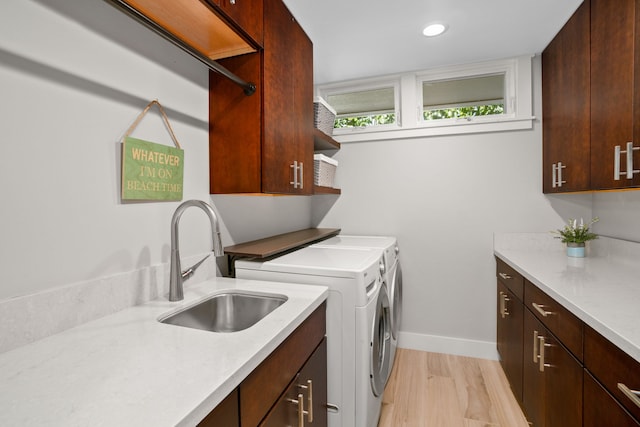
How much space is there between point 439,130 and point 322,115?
39.7 inches

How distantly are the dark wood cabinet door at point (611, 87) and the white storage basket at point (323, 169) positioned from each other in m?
1.61

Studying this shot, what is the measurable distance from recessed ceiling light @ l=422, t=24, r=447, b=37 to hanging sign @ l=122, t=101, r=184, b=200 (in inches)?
66.4

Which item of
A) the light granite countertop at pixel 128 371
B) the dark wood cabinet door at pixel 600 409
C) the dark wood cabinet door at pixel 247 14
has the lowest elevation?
the dark wood cabinet door at pixel 600 409

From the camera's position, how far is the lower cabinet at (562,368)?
0.87 metres

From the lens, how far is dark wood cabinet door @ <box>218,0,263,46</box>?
1211mm

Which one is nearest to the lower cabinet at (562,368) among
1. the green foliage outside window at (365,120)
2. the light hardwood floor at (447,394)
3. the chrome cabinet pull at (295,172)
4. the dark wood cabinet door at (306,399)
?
the light hardwood floor at (447,394)

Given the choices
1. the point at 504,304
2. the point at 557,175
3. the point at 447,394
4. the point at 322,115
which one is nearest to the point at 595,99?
the point at 557,175

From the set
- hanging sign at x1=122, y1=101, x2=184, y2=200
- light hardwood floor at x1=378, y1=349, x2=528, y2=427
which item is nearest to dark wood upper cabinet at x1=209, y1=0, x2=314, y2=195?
Answer: hanging sign at x1=122, y1=101, x2=184, y2=200

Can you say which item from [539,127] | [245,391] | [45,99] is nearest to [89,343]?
[245,391]

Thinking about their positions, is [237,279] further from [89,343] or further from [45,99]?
[45,99]

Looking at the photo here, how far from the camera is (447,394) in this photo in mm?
2057

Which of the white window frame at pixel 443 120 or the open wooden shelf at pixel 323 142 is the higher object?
Result: the white window frame at pixel 443 120

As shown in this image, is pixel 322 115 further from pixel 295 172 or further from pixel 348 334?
pixel 348 334

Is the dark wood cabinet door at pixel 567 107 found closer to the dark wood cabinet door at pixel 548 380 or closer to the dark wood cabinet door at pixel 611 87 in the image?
the dark wood cabinet door at pixel 611 87
